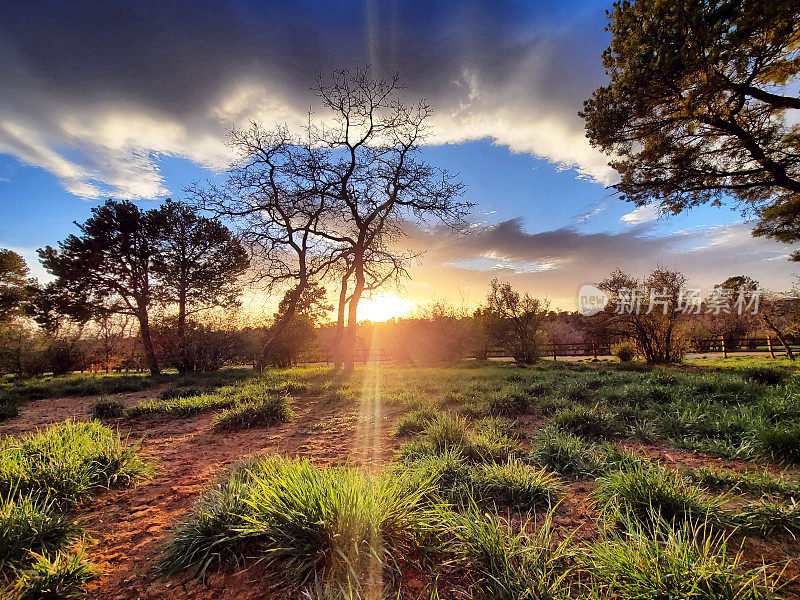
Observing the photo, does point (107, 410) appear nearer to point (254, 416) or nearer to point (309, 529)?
point (254, 416)

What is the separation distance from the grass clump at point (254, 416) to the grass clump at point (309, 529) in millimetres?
3756

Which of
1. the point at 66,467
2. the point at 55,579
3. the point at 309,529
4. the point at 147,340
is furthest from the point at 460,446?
the point at 147,340

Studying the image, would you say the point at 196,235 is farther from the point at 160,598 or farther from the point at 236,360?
Result: the point at 160,598

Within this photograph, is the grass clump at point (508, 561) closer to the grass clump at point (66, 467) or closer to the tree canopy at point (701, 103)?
the grass clump at point (66, 467)

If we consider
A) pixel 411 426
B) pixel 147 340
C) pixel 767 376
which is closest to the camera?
pixel 411 426

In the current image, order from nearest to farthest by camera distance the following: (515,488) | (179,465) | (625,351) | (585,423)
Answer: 1. (515,488)
2. (179,465)
3. (585,423)
4. (625,351)

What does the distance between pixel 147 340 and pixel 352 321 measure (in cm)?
1401

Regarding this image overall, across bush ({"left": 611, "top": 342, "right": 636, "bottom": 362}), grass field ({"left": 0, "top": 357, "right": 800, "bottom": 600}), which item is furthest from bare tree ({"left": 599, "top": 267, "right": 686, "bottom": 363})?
grass field ({"left": 0, "top": 357, "right": 800, "bottom": 600})

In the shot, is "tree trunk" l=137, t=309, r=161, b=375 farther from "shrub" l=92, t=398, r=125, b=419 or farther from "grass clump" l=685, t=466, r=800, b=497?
"grass clump" l=685, t=466, r=800, b=497

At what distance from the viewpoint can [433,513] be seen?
7.32 feet

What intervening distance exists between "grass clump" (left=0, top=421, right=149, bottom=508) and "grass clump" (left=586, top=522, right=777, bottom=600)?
426cm

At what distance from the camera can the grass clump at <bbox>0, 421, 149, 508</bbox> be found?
9.05 feet

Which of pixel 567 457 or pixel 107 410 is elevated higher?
pixel 567 457

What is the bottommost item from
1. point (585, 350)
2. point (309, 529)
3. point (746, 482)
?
point (585, 350)
